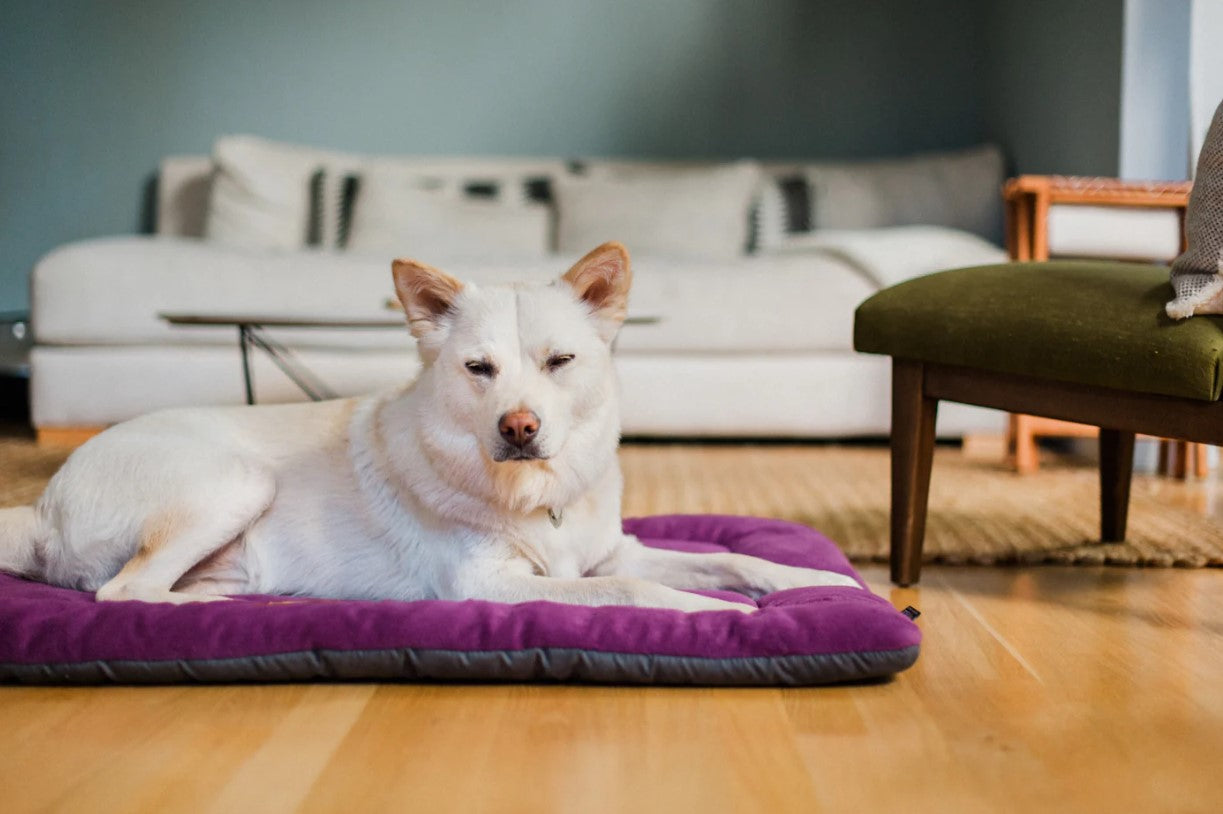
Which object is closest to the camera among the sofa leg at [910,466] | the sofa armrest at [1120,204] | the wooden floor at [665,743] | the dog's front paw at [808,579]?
the wooden floor at [665,743]

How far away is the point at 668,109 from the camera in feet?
19.6

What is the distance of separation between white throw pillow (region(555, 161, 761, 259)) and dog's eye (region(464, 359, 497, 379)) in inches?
125

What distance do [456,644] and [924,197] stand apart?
420 centimetres

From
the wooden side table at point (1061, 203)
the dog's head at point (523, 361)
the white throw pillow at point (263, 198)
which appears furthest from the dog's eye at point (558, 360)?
the white throw pillow at point (263, 198)

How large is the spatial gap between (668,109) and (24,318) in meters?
3.38

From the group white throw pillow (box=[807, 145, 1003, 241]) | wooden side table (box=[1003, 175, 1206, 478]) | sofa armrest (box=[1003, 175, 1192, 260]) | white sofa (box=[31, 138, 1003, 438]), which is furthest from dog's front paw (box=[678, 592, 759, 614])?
white throw pillow (box=[807, 145, 1003, 241])

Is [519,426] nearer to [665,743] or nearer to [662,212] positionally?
[665,743]

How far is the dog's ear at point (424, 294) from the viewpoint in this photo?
1.87 meters

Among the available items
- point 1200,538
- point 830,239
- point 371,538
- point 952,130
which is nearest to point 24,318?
point 830,239

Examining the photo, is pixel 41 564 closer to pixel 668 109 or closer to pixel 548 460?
pixel 548 460

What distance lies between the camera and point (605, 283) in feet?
6.38

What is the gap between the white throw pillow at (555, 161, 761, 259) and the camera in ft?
16.6

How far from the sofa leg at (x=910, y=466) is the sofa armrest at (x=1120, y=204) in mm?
1507

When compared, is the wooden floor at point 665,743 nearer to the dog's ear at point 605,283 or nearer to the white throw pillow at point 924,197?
the dog's ear at point 605,283
